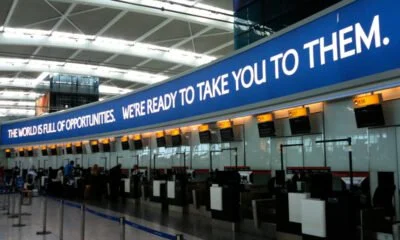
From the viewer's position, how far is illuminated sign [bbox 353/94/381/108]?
7.25 meters

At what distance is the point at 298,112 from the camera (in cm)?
907

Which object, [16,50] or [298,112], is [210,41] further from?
[298,112]

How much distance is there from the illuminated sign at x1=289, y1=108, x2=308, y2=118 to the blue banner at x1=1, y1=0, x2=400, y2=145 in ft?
7.18

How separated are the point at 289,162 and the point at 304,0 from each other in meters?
3.75

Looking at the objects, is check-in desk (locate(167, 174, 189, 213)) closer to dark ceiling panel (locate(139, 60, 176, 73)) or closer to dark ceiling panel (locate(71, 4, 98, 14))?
dark ceiling panel (locate(71, 4, 98, 14))

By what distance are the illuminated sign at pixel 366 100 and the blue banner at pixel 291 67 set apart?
205 cm

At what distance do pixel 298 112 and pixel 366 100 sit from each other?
1.89 meters

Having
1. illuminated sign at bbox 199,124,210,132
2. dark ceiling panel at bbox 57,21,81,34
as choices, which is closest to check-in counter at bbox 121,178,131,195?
illuminated sign at bbox 199,124,210,132

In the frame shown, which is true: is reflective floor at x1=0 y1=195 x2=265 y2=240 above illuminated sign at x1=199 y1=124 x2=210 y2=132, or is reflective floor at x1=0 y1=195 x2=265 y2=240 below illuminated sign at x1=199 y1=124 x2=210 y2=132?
below

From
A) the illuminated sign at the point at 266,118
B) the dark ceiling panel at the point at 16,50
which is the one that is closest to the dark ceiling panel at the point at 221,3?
the illuminated sign at the point at 266,118

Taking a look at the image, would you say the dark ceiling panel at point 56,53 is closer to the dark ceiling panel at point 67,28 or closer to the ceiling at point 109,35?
the ceiling at point 109,35

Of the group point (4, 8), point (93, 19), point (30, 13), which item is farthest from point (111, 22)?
point (4, 8)

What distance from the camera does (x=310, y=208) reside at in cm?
582

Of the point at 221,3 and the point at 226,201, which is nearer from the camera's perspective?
the point at 226,201
